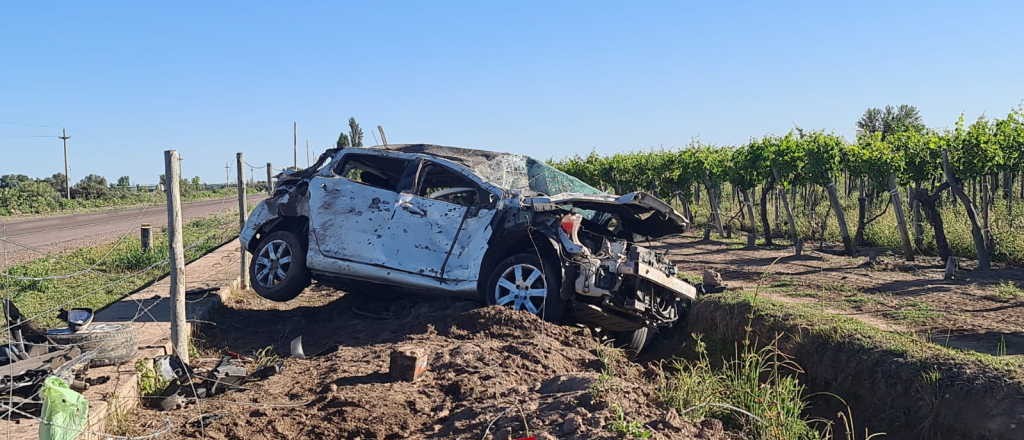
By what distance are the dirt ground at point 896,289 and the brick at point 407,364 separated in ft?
9.61

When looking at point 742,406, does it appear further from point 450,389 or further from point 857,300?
point 857,300

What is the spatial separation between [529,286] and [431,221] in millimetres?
1270

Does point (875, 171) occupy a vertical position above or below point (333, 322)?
above

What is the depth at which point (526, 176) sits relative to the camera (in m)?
8.54

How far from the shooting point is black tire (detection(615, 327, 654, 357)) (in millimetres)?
8148

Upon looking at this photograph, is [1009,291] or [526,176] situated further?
[1009,291]

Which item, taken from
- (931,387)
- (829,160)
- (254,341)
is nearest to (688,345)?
(931,387)

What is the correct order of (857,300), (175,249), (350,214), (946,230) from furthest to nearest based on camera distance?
(946,230) < (857,300) < (350,214) < (175,249)

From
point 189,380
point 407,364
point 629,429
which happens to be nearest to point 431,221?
point 407,364

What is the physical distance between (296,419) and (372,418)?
0.49 metres

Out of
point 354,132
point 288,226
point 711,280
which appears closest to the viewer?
point 288,226

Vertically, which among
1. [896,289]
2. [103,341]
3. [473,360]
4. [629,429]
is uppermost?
[103,341]

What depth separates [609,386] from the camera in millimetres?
4691

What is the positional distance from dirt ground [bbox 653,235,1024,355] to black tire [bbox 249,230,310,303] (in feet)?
12.9
